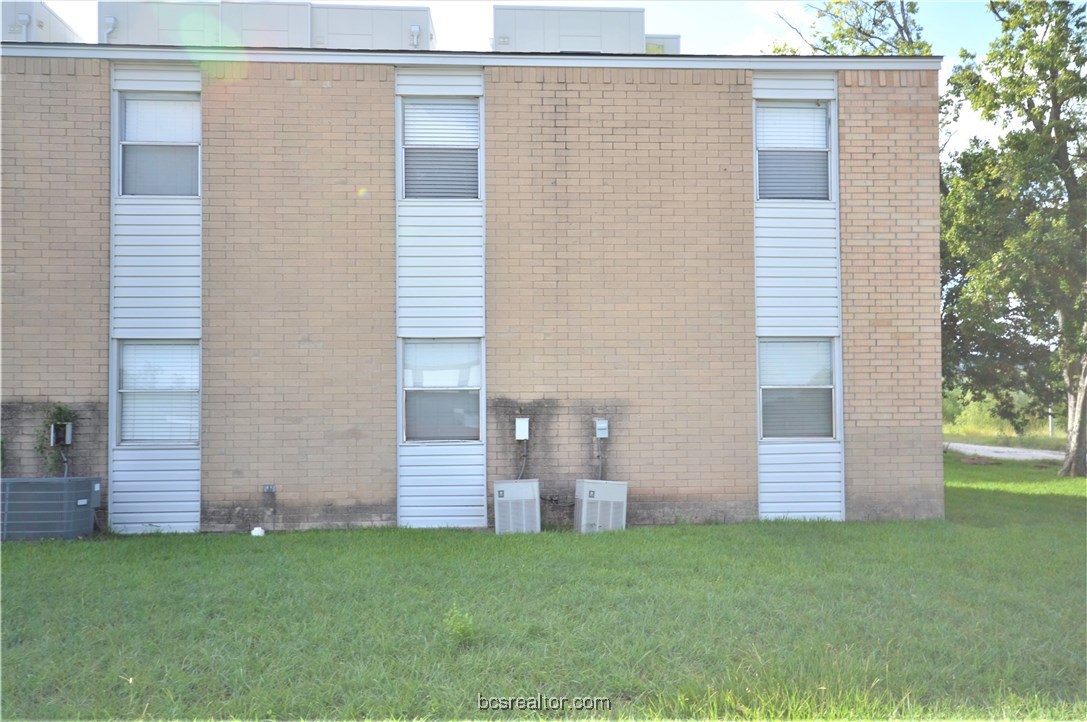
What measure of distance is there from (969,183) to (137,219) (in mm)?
16681

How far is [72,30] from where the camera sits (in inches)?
496

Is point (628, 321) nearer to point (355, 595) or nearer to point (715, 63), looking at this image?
point (715, 63)

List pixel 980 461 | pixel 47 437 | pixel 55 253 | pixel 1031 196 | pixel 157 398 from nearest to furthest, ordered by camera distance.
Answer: pixel 47 437, pixel 55 253, pixel 157 398, pixel 1031 196, pixel 980 461

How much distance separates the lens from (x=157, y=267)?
34.9 ft

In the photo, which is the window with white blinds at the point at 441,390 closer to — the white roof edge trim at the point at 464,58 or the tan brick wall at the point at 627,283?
the tan brick wall at the point at 627,283

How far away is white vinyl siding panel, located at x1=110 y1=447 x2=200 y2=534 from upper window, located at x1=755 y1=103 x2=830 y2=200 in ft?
26.6

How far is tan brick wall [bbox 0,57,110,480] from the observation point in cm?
1039

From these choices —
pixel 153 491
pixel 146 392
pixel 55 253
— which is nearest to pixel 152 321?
pixel 146 392

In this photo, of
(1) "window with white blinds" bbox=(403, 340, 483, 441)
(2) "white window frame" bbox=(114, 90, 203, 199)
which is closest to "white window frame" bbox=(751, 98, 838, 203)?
(1) "window with white blinds" bbox=(403, 340, 483, 441)

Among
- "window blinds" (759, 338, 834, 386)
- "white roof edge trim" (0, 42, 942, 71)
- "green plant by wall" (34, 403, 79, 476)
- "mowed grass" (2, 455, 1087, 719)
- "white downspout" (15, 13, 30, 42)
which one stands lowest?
"mowed grass" (2, 455, 1087, 719)

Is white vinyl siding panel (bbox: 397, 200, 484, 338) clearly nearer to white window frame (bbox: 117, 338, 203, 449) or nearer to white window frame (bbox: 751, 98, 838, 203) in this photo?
white window frame (bbox: 117, 338, 203, 449)

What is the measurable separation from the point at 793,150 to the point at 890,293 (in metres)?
2.25

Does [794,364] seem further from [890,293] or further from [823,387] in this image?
[890,293]

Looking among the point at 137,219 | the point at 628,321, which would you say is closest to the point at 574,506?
the point at 628,321
